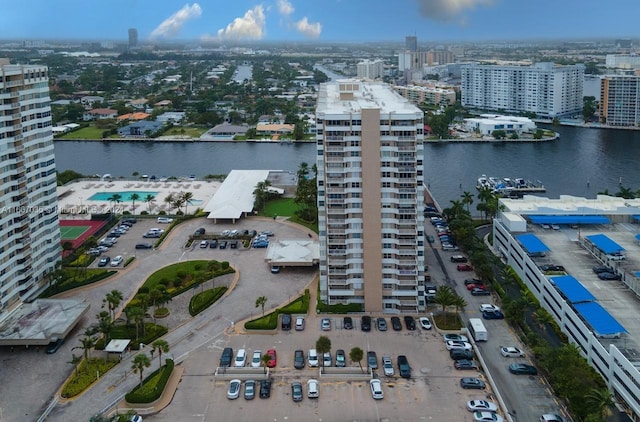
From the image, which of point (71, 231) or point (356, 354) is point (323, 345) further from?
point (71, 231)

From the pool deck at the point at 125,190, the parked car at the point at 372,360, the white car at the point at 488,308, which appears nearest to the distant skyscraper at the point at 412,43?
the pool deck at the point at 125,190

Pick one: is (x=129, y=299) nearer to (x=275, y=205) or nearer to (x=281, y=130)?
(x=275, y=205)

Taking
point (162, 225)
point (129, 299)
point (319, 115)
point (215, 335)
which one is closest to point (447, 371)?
point (215, 335)

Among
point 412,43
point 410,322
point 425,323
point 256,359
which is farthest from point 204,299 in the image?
→ point 412,43

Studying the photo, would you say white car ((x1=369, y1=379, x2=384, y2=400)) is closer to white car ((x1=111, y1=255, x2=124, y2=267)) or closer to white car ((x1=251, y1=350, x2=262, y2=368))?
Answer: white car ((x1=251, y1=350, x2=262, y2=368))

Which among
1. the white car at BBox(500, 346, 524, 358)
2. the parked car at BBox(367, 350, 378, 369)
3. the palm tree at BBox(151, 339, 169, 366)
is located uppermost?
the palm tree at BBox(151, 339, 169, 366)

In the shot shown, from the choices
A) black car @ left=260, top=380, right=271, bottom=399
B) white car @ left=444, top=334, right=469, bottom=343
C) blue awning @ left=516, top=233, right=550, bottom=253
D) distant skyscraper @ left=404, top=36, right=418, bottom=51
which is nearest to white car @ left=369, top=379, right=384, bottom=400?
black car @ left=260, top=380, right=271, bottom=399
